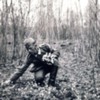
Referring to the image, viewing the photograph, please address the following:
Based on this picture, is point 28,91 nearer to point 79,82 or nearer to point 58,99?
point 58,99

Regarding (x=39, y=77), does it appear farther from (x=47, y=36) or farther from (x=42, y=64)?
(x=47, y=36)

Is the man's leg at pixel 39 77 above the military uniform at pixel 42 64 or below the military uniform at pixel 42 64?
below

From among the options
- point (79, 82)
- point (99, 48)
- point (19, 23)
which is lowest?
point (79, 82)

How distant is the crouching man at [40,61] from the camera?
584 cm

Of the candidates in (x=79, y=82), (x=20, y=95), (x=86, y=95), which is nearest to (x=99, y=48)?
(x=79, y=82)

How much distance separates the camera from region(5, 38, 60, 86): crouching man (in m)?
5.84

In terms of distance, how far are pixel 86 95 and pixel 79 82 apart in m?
1.50

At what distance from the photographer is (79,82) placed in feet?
22.1

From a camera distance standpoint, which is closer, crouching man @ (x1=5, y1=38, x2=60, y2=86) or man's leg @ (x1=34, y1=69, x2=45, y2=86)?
crouching man @ (x1=5, y1=38, x2=60, y2=86)

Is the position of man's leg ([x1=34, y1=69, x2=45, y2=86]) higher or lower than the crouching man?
lower

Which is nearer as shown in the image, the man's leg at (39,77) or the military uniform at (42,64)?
the military uniform at (42,64)

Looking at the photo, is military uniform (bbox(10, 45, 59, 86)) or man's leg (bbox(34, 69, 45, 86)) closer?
military uniform (bbox(10, 45, 59, 86))

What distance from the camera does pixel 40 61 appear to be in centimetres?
620

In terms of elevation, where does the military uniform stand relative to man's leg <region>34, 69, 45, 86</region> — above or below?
above
